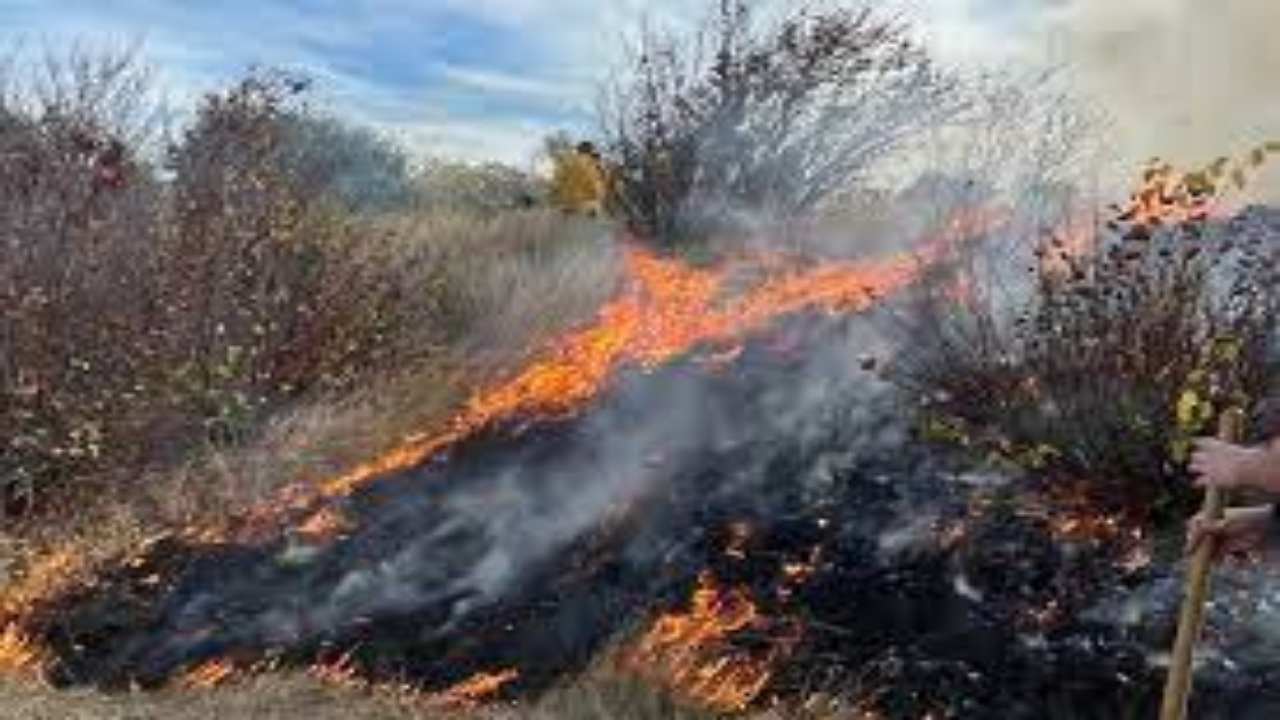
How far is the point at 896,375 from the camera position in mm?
9891

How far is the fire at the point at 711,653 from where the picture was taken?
769 cm

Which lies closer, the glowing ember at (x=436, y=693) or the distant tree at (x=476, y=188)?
the glowing ember at (x=436, y=693)

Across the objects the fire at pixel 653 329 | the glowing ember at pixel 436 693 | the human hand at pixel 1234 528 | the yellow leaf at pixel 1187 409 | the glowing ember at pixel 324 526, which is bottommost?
the glowing ember at pixel 436 693

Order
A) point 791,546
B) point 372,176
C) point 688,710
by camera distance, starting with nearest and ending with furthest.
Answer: point 688,710
point 791,546
point 372,176

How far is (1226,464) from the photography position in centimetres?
490

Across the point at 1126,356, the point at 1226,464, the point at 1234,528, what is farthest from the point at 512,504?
the point at 1226,464

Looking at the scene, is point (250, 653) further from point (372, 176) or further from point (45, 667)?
point (372, 176)

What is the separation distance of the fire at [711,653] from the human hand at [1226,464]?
2903mm

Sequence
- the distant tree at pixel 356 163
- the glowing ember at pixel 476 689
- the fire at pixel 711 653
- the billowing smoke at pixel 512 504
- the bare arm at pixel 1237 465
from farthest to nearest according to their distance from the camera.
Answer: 1. the distant tree at pixel 356 163
2. the billowing smoke at pixel 512 504
3. the glowing ember at pixel 476 689
4. the fire at pixel 711 653
5. the bare arm at pixel 1237 465

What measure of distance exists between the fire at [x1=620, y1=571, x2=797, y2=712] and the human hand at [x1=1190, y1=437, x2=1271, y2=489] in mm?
2903

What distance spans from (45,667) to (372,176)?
18.6 m

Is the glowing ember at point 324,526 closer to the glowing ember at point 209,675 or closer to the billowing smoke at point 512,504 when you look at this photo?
the billowing smoke at point 512,504

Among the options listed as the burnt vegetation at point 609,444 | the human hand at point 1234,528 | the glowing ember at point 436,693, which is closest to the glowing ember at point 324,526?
the burnt vegetation at point 609,444

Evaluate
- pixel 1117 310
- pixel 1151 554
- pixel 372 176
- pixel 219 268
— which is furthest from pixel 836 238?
pixel 372 176
